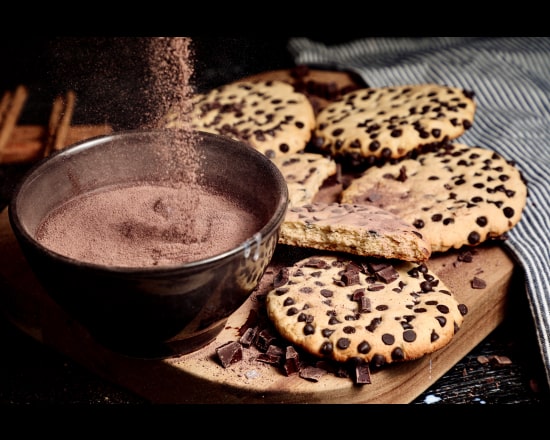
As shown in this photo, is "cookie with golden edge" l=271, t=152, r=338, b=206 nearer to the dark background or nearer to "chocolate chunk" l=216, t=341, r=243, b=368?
the dark background

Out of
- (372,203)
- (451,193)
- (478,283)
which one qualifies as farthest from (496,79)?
(478,283)

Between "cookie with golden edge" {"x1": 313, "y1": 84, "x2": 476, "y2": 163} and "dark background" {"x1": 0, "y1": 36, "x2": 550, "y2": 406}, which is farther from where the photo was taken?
"cookie with golden edge" {"x1": 313, "y1": 84, "x2": 476, "y2": 163}

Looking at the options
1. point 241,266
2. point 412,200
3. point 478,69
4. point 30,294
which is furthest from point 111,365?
point 478,69

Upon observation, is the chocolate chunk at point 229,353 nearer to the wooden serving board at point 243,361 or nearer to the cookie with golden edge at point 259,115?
the wooden serving board at point 243,361

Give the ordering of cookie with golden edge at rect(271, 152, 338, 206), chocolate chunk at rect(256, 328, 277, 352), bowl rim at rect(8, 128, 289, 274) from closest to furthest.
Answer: bowl rim at rect(8, 128, 289, 274) → chocolate chunk at rect(256, 328, 277, 352) → cookie with golden edge at rect(271, 152, 338, 206)

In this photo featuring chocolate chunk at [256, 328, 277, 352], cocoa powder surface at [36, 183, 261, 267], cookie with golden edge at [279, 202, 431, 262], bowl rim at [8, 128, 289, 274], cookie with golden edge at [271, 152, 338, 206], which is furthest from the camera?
cookie with golden edge at [271, 152, 338, 206]

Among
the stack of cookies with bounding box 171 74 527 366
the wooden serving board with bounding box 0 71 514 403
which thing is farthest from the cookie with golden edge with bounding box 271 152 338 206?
the wooden serving board with bounding box 0 71 514 403

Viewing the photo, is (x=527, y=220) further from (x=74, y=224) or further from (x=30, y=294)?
(x=30, y=294)
